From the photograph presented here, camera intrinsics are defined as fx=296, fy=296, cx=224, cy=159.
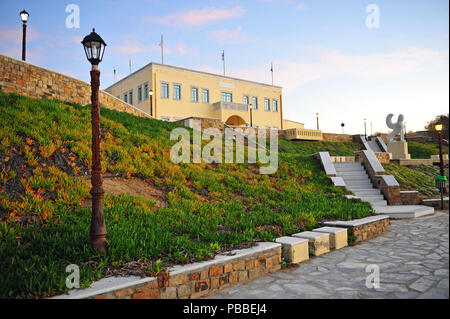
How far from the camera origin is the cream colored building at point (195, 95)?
103ft

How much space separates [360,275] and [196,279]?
266 centimetres

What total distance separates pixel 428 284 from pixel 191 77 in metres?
32.2

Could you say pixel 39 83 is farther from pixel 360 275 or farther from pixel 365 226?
pixel 360 275

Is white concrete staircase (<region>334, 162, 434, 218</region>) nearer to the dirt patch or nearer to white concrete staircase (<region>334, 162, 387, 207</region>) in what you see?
white concrete staircase (<region>334, 162, 387, 207</region>)

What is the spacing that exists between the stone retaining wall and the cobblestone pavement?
13.6m

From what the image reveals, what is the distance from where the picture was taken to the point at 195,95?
3403 centimetres

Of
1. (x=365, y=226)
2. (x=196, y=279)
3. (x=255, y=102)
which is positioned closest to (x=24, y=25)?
(x=196, y=279)

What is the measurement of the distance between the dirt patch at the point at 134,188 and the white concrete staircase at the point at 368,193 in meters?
7.22

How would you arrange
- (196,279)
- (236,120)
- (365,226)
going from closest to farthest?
(196,279), (365,226), (236,120)

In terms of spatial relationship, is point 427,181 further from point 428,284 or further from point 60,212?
point 60,212

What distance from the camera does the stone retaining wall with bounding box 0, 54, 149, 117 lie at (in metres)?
12.7

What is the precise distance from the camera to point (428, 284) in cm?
409
